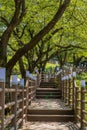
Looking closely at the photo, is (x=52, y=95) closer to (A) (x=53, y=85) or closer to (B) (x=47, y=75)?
(A) (x=53, y=85)

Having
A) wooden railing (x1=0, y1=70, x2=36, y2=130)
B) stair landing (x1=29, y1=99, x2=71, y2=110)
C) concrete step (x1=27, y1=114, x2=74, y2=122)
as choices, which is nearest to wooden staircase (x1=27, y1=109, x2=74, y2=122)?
concrete step (x1=27, y1=114, x2=74, y2=122)

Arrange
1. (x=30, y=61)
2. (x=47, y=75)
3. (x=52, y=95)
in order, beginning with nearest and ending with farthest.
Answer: (x=52, y=95) < (x=30, y=61) < (x=47, y=75)

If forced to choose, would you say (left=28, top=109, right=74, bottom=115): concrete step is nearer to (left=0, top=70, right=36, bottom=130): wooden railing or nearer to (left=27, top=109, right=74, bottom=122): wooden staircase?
(left=27, top=109, right=74, bottom=122): wooden staircase

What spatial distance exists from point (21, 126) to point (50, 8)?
8.25 meters

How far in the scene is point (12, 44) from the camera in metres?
25.4

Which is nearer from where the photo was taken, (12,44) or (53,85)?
(12,44)

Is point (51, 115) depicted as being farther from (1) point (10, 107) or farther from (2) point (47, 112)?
(1) point (10, 107)

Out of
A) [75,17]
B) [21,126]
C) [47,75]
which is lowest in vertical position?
[21,126]

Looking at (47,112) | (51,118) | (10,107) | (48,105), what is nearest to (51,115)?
(51,118)

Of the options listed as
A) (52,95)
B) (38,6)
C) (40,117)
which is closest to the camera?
(40,117)

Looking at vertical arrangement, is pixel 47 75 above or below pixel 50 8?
below

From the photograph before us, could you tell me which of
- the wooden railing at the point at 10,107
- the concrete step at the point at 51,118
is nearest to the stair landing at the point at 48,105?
the concrete step at the point at 51,118

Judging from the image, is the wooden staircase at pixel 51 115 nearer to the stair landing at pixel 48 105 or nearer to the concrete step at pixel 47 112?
the concrete step at pixel 47 112

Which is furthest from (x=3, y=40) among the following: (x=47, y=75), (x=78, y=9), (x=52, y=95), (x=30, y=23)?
(x=47, y=75)
